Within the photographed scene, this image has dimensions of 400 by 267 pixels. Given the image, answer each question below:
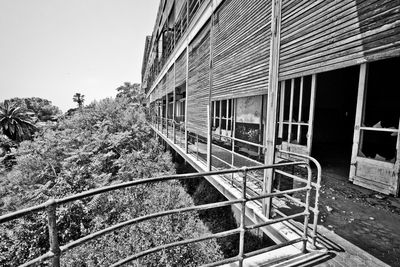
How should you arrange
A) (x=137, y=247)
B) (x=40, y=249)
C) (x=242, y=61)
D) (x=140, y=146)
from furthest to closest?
(x=140, y=146), (x=40, y=249), (x=137, y=247), (x=242, y=61)

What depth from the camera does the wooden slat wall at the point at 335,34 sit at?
200 centimetres

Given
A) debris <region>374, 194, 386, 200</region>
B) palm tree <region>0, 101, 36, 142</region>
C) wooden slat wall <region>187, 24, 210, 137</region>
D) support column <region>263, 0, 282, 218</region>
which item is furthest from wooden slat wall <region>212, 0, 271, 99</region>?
palm tree <region>0, 101, 36, 142</region>

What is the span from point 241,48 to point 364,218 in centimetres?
395

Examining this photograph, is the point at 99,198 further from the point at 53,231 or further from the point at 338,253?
the point at 338,253

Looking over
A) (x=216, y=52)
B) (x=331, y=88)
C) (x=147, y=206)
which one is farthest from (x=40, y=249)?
(x=331, y=88)

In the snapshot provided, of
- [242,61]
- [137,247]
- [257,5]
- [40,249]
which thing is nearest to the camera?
[257,5]

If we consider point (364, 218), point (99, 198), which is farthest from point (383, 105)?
point (99, 198)

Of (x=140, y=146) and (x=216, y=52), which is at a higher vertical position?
(x=216, y=52)

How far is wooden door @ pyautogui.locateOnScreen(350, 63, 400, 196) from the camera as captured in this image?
2.42 metres

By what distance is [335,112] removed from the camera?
8695 millimetres

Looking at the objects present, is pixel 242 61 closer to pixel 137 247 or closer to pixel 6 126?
pixel 137 247

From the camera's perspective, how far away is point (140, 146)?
15.1 metres

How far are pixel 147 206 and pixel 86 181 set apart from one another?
4.16 m

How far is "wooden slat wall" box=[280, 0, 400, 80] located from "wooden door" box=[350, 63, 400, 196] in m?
0.46
